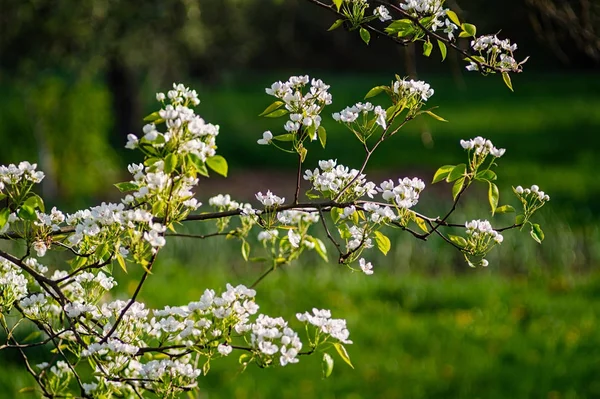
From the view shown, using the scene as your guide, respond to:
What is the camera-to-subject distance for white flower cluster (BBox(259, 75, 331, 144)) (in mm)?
1800

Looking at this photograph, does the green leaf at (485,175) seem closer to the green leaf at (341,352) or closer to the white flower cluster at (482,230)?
the white flower cluster at (482,230)

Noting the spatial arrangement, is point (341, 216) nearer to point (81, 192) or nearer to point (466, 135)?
point (81, 192)

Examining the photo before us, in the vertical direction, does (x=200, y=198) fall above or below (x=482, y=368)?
above

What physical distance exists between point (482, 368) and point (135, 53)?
8.54 m

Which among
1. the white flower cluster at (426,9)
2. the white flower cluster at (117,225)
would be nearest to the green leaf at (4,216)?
the white flower cluster at (117,225)

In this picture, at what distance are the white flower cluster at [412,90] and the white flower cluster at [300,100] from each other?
0.18 metres

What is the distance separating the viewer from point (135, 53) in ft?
39.3

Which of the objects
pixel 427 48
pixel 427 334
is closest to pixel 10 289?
pixel 427 48

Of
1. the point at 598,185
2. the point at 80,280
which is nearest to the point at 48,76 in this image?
the point at 598,185

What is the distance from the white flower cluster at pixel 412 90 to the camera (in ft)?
6.08

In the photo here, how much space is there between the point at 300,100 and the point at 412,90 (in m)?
0.27

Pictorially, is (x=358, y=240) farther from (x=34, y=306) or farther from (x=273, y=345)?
(x=34, y=306)

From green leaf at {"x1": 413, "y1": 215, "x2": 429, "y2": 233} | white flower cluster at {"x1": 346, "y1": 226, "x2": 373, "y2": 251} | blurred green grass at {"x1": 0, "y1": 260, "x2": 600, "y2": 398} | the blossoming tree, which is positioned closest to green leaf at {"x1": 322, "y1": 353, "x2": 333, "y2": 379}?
the blossoming tree

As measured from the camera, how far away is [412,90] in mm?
1870
